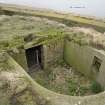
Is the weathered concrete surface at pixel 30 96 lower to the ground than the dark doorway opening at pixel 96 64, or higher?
higher

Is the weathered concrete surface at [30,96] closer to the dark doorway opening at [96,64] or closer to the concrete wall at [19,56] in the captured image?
the concrete wall at [19,56]

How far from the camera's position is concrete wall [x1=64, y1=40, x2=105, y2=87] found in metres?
6.98

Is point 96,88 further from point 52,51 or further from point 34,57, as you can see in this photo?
point 34,57

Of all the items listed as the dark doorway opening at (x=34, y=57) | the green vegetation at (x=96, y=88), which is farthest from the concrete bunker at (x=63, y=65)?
the green vegetation at (x=96, y=88)

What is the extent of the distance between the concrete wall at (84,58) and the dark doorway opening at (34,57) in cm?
116

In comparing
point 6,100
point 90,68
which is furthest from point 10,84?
point 90,68

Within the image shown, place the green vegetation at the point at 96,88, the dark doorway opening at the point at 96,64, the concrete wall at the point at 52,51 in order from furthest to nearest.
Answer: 1. the concrete wall at the point at 52,51
2. the dark doorway opening at the point at 96,64
3. the green vegetation at the point at 96,88

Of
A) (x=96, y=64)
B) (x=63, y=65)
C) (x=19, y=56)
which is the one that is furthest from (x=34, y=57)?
(x=96, y=64)

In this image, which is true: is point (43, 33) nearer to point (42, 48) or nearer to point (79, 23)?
point (42, 48)

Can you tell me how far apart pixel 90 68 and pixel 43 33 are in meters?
2.41

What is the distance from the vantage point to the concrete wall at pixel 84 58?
6.98 m

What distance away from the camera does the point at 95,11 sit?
15.0 m

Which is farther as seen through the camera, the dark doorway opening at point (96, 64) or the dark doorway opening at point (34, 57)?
the dark doorway opening at point (34, 57)

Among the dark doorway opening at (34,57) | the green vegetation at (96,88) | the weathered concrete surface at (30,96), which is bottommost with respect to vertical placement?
the green vegetation at (96,88)
